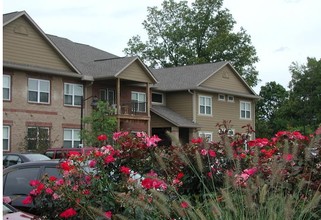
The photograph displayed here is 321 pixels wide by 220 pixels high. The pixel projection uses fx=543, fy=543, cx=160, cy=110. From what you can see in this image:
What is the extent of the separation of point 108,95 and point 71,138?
165 inches

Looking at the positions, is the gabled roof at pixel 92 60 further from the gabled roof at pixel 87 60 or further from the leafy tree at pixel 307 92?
the leafy tree at pixel 307 92

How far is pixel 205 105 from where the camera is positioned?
1565 inches

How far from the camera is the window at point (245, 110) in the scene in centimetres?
4356

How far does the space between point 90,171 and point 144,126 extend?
93.3 feet

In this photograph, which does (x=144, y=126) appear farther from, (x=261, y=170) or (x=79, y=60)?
(x=261, y=170)

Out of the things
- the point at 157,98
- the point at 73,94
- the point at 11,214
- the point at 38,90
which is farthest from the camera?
the point at 157,98

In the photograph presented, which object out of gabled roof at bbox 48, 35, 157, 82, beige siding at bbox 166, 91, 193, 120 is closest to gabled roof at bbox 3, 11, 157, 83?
gabled roof at bbox 48, 35, 157, 82

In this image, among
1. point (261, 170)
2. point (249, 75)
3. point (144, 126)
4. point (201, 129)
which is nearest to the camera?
point (261, 170)

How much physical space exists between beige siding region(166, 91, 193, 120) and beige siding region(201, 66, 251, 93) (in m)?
1.62

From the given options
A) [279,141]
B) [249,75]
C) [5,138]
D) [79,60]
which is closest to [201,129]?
[79,60]

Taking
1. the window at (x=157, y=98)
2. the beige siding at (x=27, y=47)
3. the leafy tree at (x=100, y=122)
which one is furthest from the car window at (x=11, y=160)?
the window at (x=157, y=98)

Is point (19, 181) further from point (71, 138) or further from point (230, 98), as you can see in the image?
point (230, 98)

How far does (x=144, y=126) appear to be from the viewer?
34406 millimetres

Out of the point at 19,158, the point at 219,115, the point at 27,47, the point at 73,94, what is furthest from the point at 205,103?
the point at 19,158
